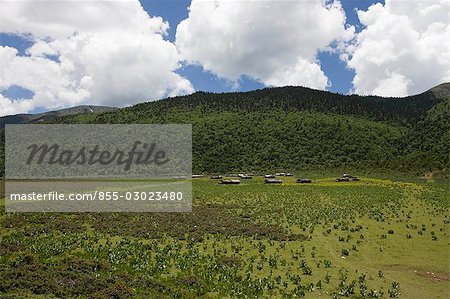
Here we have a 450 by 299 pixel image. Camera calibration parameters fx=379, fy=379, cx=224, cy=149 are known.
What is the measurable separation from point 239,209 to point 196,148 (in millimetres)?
112927

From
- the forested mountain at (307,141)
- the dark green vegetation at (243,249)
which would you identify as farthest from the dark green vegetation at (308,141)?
the dark green vegetation at (243,249)

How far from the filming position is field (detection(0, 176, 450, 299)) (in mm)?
19219

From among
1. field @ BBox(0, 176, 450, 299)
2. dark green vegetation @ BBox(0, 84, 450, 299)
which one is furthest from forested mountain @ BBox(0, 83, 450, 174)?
field @ BBox(0, 176, 450, 299)

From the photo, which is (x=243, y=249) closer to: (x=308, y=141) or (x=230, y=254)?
(x=230, y=254)

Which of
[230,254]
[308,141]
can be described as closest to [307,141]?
[308,141]

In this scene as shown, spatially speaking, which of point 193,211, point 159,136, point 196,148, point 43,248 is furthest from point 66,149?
point 43,248

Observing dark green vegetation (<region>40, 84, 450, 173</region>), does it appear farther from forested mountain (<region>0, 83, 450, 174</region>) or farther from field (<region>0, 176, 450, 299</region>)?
field (<region>0, 176, 450, 299</region>)

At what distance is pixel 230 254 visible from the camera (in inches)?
1030

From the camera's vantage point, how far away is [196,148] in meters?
159

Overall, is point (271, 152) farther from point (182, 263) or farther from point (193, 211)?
point (182, 263)

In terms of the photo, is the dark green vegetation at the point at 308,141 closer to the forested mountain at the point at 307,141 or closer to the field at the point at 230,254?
the forested mountain at the point at 307,141

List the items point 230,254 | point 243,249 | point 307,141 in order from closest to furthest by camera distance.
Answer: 1. point 230,254
2. point 243,249
3. point 307,141

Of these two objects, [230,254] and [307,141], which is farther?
[307,141]

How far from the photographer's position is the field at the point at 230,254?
19219 millimetres
